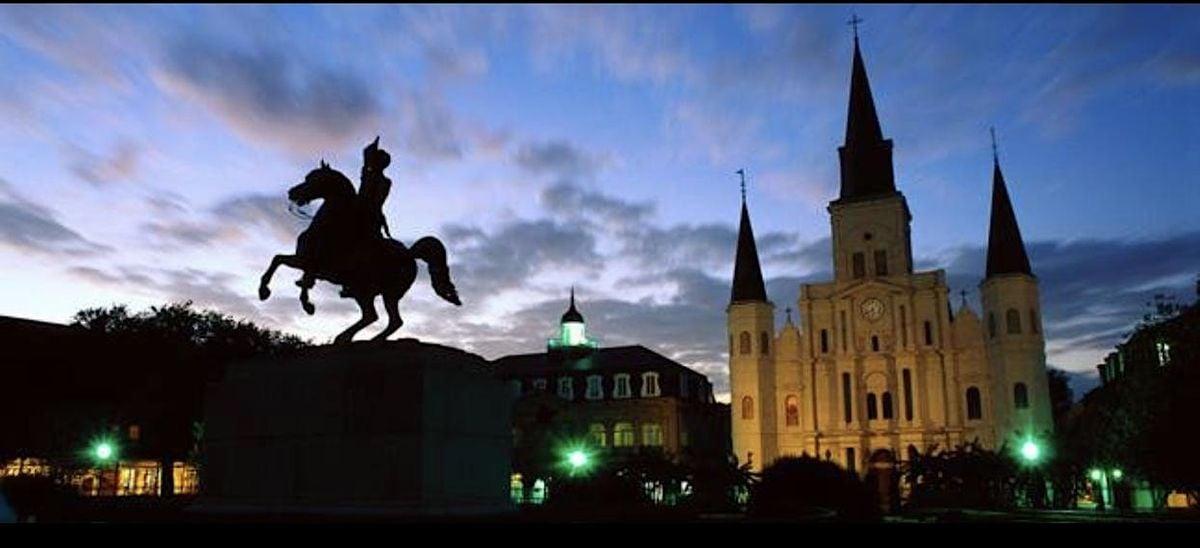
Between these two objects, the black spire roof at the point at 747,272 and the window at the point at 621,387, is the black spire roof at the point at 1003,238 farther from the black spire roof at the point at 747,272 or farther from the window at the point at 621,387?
the window at the point at 621,387

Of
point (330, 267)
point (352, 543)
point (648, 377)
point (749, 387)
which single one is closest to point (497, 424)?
point (330, 267)

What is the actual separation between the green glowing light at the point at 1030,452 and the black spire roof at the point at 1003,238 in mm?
15923

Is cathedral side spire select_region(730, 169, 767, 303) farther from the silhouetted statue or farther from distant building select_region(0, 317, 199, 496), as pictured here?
the silhouetted statue

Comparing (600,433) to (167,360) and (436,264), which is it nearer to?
(167,360)

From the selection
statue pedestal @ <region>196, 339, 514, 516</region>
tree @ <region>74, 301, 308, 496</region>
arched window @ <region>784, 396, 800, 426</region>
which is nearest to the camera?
statue pedestal @ <region>196, 339, 514, 516</region>

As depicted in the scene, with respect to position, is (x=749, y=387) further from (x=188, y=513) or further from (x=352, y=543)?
(x=352, y=543)

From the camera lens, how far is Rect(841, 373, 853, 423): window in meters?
64.8

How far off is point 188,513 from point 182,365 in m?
34.4

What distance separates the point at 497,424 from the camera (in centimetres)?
1490

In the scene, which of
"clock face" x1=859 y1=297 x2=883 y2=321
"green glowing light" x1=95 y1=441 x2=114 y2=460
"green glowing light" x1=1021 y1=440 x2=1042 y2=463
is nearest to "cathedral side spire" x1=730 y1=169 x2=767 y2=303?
"clock face" x1=859 y1=297 x2=883 y2=321

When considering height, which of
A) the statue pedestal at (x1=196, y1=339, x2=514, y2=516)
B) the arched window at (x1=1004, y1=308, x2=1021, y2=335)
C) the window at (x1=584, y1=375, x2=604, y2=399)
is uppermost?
the arched window at (x1=1004, y1=308, x2=1021, y2=335)

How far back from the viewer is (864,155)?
234 ft

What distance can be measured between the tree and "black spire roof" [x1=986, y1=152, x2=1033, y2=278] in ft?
151

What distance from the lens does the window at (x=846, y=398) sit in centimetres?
6481
